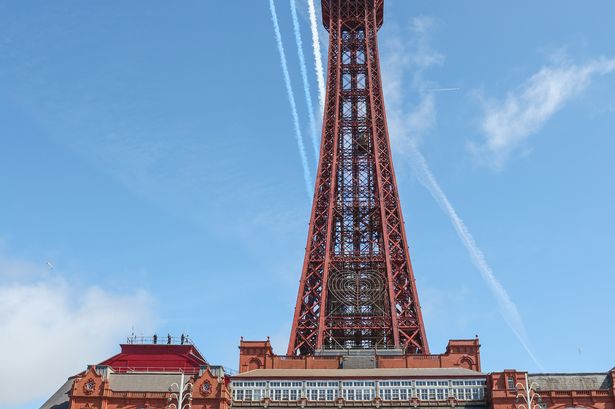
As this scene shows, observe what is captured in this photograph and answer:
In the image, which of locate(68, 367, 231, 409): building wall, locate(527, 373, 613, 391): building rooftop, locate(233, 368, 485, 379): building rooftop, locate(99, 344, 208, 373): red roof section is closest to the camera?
locate(68, 367, 231, 409): building wall

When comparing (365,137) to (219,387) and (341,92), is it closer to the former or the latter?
(341,92)

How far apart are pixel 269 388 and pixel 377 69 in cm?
3507

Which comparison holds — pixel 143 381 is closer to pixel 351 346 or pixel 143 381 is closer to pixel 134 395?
pixel 134 395

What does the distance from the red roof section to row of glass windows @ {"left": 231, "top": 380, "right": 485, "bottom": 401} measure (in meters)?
9.63

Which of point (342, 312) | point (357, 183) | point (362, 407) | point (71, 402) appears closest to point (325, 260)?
point (342, 312)

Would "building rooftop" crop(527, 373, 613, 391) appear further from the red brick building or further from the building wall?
the building wall

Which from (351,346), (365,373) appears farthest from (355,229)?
(365,373)

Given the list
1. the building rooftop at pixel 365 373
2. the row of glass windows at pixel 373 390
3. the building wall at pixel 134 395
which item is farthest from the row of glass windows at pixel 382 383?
the building wall at pixel 134 395

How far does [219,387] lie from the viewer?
47.7 meters

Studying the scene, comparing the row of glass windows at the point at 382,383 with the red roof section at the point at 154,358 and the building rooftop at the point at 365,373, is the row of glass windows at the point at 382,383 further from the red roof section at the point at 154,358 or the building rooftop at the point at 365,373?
the red roof section at the point at 154,358

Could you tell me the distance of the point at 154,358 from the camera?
57562 millimetres

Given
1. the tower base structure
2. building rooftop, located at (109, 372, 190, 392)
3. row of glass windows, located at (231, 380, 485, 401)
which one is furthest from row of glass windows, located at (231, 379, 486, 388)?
building rooftop, located at (109, 372, 190, 392)

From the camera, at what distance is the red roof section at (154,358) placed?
56906 mm

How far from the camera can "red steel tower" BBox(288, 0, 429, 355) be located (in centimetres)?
6003
